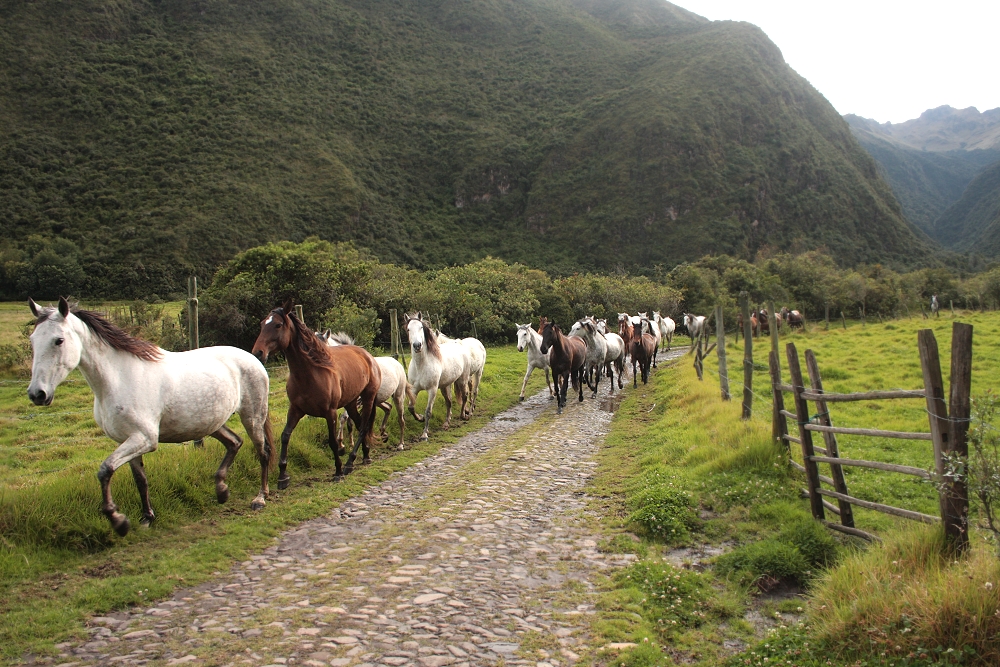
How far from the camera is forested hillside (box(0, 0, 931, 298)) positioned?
61.6 meters

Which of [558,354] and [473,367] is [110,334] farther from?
[558,354]

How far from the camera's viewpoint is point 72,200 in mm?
60438

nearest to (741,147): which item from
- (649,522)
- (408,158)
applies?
(408,158)

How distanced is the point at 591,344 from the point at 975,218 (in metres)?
198

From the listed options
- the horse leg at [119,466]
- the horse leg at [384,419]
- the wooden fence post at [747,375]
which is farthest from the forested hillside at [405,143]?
the wooden fence post at [747,375]

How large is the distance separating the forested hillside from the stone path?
50472 millimetres

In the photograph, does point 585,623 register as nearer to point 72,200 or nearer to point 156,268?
point 156,268

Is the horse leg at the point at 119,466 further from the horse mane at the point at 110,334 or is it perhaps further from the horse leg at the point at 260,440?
the horse leg at the point at 260,440

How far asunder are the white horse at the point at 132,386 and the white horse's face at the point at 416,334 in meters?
4.56

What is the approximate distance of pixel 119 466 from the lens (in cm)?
555

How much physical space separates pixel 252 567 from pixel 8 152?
82.2m

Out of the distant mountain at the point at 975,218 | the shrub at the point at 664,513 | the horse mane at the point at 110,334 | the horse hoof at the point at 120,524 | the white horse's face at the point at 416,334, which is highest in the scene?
the distant mountain at the point at 975,218

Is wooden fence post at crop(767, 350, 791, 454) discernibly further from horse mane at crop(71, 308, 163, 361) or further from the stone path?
horse mane at crop(71, 308, 163, 361)

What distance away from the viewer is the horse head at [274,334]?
7535 millimetres
